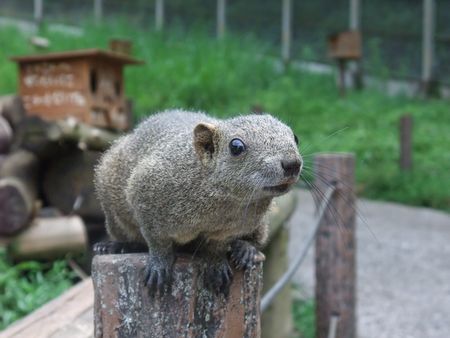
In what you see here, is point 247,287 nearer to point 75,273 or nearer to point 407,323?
point 75,273

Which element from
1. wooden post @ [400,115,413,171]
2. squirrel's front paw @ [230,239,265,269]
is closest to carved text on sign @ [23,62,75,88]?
squirrel's front paw @ [230,239,265,269]

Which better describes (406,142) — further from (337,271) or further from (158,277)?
(158,277)

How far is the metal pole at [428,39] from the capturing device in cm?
1268

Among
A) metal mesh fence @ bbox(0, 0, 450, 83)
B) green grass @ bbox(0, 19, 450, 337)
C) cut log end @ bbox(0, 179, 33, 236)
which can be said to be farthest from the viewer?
metal mesh fence @ bbox(0, 0, 450, 83)

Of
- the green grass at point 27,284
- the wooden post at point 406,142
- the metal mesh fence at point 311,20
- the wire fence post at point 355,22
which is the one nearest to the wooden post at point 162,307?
the green grass at point 27,284

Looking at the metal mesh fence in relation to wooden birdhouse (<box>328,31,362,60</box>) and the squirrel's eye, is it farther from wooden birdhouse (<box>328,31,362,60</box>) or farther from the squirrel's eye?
the squirrel's eye

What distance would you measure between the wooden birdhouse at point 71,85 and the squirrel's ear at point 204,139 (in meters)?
3.36

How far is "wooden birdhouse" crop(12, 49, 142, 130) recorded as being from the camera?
5094 mm

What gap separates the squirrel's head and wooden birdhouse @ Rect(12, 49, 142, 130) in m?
3.38

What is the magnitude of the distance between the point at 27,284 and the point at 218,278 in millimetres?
2691

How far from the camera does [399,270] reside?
233 inches

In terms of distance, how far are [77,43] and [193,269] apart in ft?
32.7

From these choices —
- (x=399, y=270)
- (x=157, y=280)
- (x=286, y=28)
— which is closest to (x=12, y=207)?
(x=157, y=280)

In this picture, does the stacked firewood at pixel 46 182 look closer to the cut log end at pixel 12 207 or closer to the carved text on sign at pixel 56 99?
the cut log end at pixel 12 207
